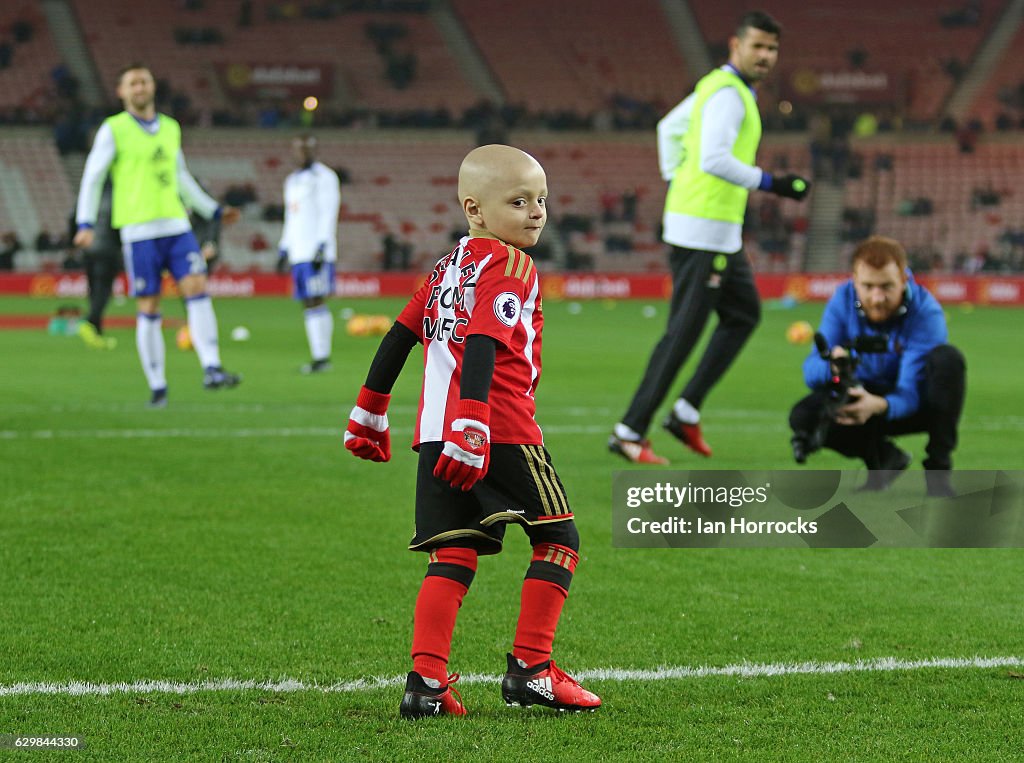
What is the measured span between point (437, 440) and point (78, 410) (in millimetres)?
6816

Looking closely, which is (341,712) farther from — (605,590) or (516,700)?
(605,590)

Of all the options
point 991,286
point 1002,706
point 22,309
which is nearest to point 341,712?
point 1002,706

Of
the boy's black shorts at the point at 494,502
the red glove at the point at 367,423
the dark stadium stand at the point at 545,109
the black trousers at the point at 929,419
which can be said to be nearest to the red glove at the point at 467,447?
the boy's black shorts at the point at 494,502

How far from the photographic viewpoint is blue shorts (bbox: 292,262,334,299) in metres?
13.1

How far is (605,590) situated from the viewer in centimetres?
471

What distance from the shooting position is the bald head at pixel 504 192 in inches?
134

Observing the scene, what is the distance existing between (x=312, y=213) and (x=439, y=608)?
10259mm

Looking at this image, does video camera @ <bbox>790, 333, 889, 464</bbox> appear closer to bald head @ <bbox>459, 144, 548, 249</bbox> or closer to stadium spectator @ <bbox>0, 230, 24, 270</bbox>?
bald head @ <bbox>459, 144, 548, 249</bbox>

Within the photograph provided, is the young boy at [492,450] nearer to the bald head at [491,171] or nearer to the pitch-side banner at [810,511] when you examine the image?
the bald head at [491,171]

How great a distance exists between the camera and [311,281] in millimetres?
13188

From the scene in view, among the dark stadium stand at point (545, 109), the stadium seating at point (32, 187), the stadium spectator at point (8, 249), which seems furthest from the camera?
the dark stadium stand at point (545, 109)


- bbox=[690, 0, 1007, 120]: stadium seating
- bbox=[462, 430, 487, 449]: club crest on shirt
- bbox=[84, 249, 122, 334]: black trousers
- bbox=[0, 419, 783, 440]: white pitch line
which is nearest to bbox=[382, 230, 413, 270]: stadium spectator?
bbox=[690, 0, 1007, 120]: stadium seating

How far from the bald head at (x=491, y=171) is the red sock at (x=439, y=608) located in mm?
858

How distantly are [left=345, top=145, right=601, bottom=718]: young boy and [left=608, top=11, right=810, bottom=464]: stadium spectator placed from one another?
4.12 m
